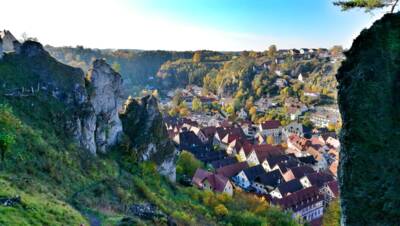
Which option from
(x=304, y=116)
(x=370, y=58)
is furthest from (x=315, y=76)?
(x=370, y=58)

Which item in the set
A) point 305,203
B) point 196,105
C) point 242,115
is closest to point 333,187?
point 305,203

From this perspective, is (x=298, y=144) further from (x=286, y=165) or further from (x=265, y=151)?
(x=286, y=165)

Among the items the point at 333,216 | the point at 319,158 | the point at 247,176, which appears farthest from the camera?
the point at 319,158

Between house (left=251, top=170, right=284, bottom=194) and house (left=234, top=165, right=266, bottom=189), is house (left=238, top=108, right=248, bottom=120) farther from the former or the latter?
house (left=251, top=170, right=284, bottom=194)

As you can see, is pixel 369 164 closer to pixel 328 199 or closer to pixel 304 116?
pixel 328 199

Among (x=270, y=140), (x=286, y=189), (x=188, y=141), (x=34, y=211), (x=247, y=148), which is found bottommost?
(x=270, y=140)

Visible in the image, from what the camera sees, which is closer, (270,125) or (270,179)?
(270,179)

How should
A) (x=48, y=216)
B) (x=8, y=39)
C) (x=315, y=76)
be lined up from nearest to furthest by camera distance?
1. (x=48, y=216)
2. (x=8, y=39)
3. (x=315, y=76)
